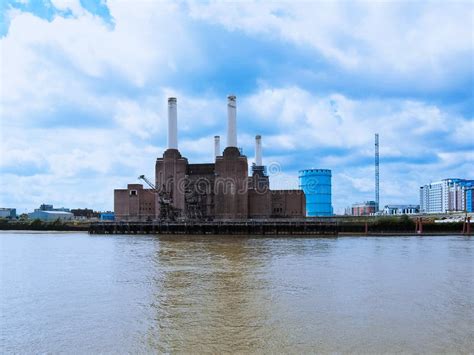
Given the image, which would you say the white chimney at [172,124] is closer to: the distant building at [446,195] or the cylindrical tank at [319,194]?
the cylindrical tank at [319,194]

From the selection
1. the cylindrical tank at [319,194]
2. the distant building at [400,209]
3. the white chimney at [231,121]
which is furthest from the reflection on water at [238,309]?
the distant building at [400,209]

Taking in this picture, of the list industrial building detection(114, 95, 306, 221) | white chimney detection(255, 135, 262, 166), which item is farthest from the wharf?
white chimney detection(255, 135, 262, 166)

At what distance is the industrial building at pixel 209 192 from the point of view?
247ft

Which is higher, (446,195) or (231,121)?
(231,121)

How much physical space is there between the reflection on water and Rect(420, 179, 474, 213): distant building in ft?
445

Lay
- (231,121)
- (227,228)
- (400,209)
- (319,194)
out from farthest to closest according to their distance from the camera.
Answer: (400,209)
(319,194)
(231,121)
(227,228)

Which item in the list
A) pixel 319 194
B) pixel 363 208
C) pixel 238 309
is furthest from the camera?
pixel 363 208

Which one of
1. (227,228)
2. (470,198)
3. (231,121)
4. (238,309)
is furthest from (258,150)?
(470,198)

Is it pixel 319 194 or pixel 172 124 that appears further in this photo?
pixel 319 194

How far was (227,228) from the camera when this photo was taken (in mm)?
65500

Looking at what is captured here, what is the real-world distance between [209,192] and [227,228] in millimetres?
15654

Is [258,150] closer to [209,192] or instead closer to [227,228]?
[209,192]

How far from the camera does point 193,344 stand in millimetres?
9266

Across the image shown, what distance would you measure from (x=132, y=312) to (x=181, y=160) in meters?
66.5
